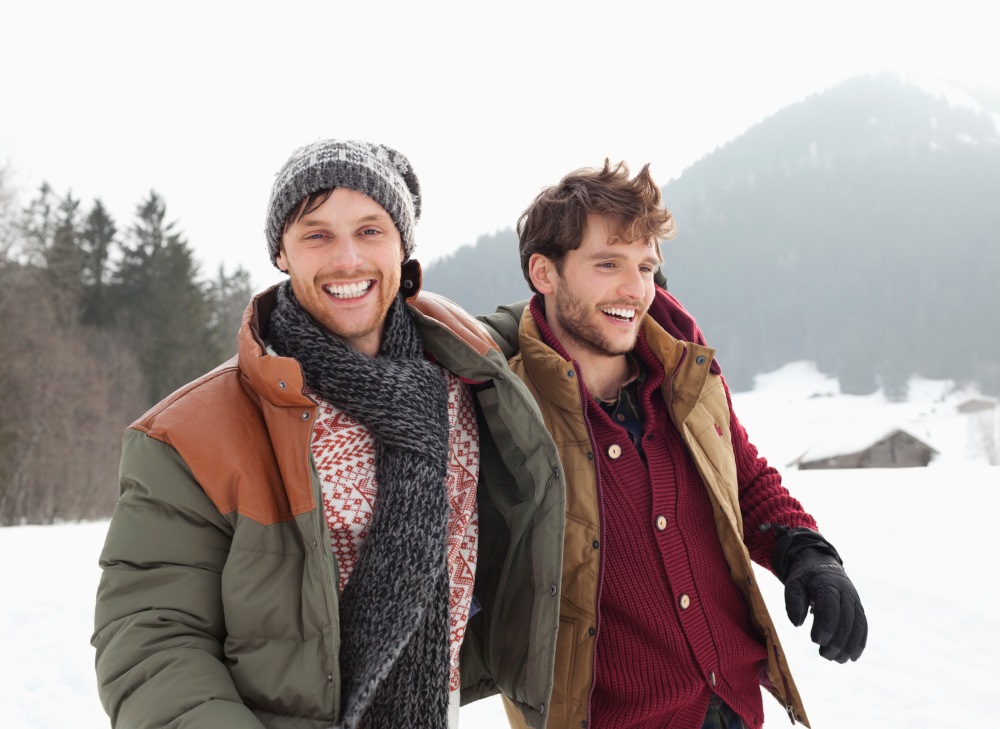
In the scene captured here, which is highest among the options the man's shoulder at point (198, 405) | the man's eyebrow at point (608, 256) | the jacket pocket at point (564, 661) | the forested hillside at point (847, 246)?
the forested hillside at point (847, 246)

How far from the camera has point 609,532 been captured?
2.13m

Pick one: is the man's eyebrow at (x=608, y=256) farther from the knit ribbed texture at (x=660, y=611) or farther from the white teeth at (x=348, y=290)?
the white teeth at (x=348, y=290)

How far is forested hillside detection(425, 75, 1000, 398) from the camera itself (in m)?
80.6

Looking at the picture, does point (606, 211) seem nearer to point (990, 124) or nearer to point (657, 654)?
point (657, 654)

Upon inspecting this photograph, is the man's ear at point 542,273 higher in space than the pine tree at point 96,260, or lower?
lower

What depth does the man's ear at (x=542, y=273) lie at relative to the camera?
2529 mm

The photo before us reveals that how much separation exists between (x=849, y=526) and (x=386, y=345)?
714 cm

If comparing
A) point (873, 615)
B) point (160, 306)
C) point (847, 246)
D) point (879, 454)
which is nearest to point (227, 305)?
point (160, 306)

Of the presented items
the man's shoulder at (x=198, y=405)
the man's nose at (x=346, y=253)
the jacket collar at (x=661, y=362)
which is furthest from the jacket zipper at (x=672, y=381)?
the man's shoulder at (x=198, y=405)

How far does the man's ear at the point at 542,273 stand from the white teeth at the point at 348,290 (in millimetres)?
782

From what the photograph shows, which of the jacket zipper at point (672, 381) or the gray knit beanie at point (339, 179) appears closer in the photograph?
the gray knit beanie at point (339, 179)

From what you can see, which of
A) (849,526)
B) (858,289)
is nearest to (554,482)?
(849,526)

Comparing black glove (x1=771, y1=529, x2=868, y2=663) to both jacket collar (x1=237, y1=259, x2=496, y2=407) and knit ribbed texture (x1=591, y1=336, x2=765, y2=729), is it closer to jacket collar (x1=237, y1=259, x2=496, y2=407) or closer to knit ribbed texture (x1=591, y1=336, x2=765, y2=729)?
knit ribbed texture (x1=591, y1=336, x2=765, y2=729)

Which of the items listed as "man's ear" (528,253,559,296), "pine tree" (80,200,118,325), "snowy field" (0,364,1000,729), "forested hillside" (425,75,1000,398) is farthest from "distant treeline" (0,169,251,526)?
"forested hillside" (425,75,1000,398)
